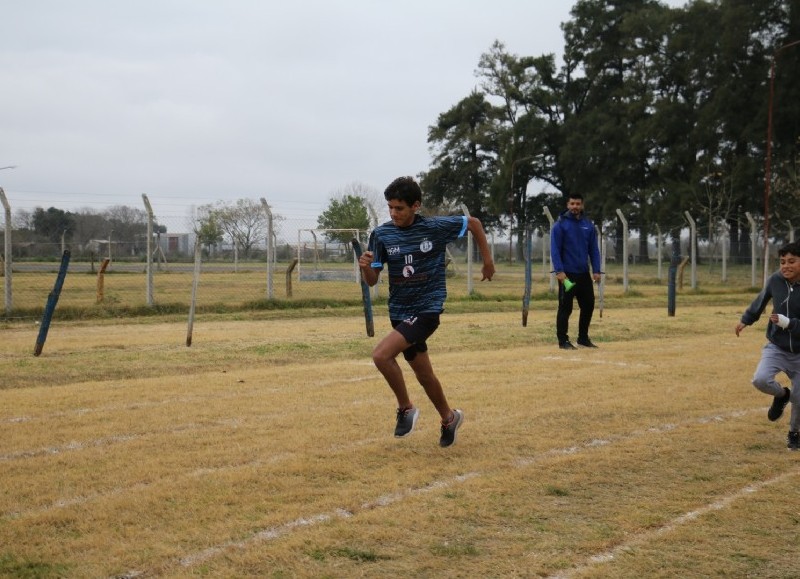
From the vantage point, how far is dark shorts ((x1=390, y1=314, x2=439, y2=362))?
6488 millimetres

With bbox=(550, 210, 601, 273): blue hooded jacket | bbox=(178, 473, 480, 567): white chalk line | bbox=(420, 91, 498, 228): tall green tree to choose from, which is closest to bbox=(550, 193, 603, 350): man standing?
bbox=(550, 210, 601, 273): blue hooded jacket

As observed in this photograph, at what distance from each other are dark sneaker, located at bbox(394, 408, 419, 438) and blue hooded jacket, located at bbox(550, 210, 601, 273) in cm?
656

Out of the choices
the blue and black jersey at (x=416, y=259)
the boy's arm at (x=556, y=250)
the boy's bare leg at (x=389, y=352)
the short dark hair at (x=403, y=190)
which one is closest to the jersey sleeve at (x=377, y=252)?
the blue and black jersey at (x=416, y=259)

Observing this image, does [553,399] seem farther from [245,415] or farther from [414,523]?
[414,523]

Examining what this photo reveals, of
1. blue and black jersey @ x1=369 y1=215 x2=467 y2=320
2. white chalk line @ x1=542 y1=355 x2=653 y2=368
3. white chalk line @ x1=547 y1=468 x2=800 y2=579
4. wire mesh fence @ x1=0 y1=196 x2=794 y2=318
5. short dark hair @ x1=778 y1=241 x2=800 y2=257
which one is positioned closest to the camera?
white chalk line @ x1=547 y1=468 x2=800 y2=579

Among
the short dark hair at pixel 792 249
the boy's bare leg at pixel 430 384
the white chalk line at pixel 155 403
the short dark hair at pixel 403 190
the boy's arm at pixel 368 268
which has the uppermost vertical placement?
the short dark hair at pixel 403 190

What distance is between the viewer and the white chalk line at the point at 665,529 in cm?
414

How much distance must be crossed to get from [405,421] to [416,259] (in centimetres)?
116

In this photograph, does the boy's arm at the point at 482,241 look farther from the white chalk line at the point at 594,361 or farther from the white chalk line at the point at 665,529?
the white chalk line at the point at 594,361

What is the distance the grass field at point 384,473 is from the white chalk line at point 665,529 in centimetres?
2

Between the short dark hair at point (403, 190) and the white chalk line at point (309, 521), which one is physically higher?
the short dark hair at point (403, 190)

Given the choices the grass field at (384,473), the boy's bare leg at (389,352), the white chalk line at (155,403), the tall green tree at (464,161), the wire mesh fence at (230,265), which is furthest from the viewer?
the tall green tree at (464,161)

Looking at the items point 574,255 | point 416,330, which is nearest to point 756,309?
point 416,330

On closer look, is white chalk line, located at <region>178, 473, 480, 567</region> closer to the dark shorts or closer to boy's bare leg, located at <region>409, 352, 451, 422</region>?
boy's bare leg, located at <region>409, 352, 451, 422</region>
